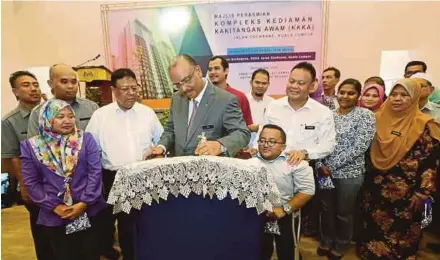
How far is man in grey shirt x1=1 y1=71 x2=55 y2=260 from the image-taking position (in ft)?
7.45

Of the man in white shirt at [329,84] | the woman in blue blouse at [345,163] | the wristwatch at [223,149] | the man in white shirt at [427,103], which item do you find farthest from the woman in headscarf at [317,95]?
the wristwatch at [223,149]

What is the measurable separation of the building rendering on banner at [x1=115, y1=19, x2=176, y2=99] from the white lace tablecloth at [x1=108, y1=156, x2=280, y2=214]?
363 centimetres

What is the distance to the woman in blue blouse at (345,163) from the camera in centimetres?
239

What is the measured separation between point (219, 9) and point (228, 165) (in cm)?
375

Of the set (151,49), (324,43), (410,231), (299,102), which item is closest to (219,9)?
(151,49)

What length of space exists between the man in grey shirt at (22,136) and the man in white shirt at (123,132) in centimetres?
45

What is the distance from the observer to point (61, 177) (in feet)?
6.17

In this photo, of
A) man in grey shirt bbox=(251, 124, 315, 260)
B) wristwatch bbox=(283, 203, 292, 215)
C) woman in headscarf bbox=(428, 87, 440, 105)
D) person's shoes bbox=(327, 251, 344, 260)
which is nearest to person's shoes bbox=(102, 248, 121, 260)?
man in grey shirt bbox=(251, 124, 315, 260)

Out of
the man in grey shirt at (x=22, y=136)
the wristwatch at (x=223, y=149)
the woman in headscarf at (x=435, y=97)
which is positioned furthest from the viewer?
the woman in headscarf at (x=435, y=97)

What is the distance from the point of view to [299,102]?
2236 millimetres

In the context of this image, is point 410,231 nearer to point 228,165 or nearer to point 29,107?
point 228,165

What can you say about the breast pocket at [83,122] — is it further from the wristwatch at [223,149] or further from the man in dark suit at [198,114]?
the wristwatch at [223,149]

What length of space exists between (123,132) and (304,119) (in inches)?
49.3

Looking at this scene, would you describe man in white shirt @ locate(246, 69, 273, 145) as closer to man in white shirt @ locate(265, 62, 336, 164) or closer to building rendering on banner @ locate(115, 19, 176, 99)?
man in white shirt @ locate(265, 62, 336, 164)
